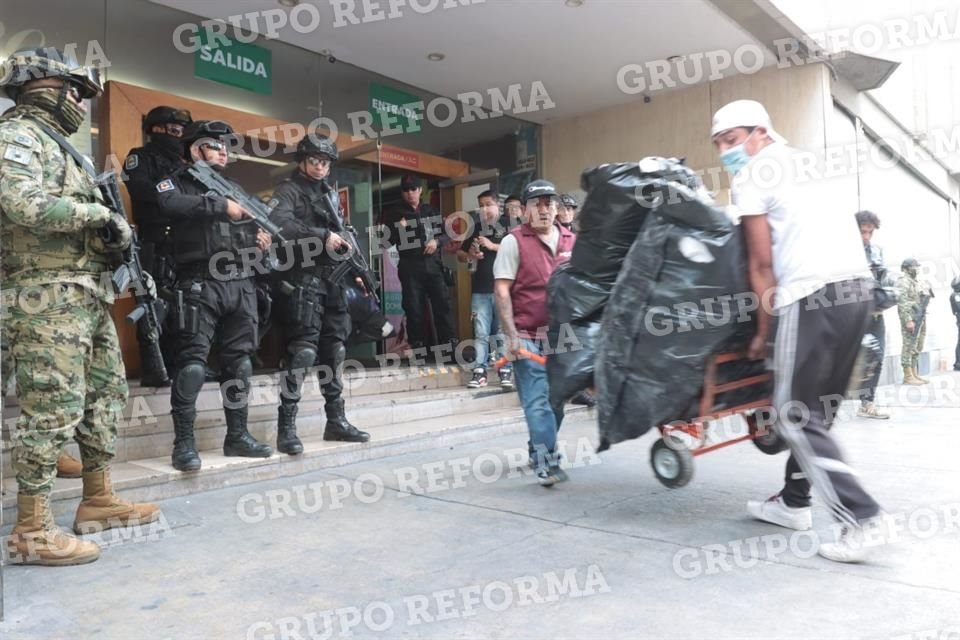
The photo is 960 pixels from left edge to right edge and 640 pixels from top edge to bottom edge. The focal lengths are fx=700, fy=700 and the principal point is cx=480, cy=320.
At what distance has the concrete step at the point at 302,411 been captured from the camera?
14.1ft

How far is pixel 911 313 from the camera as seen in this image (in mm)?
8516

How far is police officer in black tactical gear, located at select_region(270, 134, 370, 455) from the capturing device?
14.6 feet

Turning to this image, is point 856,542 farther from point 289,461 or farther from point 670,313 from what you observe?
point 289,461

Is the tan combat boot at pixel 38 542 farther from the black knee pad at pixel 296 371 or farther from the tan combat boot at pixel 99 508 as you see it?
the black knee pad at pixel 296 371

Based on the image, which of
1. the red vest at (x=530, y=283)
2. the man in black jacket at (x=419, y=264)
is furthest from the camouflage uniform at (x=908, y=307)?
the red vest at (x=530, y=283)

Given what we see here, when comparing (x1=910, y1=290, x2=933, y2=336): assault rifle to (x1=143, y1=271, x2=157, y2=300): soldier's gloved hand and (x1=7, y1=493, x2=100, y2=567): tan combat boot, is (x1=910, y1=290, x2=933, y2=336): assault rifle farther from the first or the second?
(x1=7, y1=493, x2=100, y2=567): tan combat boot

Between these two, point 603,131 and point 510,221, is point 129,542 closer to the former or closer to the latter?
point 510,221

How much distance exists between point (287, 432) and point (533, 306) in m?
1.79

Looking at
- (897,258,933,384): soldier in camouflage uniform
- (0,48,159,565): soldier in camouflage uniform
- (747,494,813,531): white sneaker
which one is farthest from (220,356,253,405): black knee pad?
(897,258,933,384): soldier in camouflage uniform

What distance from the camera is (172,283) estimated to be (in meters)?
4.21

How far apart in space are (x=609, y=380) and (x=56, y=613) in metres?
2.29

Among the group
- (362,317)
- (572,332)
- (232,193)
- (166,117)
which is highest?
(166,117)

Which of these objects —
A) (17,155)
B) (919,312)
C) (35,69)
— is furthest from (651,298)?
(919,312)

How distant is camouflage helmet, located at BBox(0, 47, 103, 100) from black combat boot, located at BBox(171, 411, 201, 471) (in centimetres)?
183
